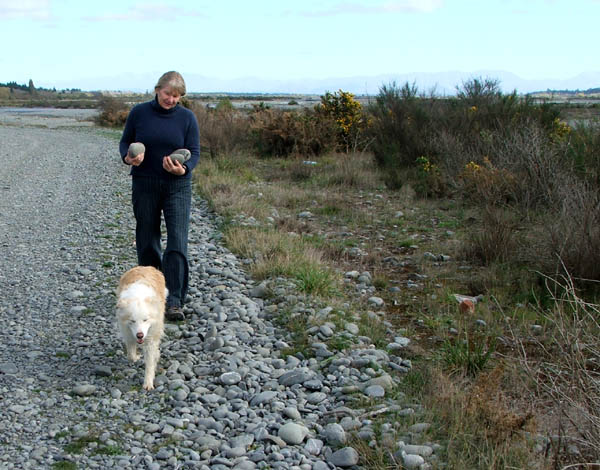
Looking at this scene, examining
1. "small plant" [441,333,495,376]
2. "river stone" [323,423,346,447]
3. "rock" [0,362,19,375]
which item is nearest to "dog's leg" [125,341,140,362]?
"rock" [0,362,19,375]

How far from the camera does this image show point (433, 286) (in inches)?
310

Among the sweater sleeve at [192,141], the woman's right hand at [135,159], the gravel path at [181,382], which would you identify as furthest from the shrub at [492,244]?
the woman's right hand at [135,159]

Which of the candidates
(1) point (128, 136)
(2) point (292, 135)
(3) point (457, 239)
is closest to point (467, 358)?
(1) point (128, 136)

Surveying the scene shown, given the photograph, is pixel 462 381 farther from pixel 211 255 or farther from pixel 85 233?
pixel 85 233

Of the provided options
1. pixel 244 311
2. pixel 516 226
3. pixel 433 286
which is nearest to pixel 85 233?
pixel 244 311

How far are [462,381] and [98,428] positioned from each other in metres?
2.65

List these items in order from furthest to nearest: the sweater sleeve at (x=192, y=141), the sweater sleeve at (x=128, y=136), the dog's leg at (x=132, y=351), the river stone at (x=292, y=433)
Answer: the sweater sleeve at (x=192, y=141) < the sweater sleeve at (x=128, y=136) < the dog's leg at (x=132, y=351) < the river stone at (x=292, y=433)

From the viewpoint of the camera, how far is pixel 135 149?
17.9 feet

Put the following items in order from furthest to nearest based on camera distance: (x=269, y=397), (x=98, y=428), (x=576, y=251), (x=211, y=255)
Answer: (x=211, y=255)
(x=576, y=251)
(x=269, y=397)
(x=98, y=428)

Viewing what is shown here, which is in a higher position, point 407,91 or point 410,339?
point 407,91

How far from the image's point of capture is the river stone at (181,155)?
5625 mm

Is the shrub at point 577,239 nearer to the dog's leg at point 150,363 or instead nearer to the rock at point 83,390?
the dog's leg at point 150,363

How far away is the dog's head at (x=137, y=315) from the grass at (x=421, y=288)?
1.39 m

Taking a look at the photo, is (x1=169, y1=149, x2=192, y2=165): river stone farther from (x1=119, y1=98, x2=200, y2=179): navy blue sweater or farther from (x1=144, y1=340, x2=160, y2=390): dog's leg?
(x1=144, y1=340, x2=160, y2=390): dog's leg
